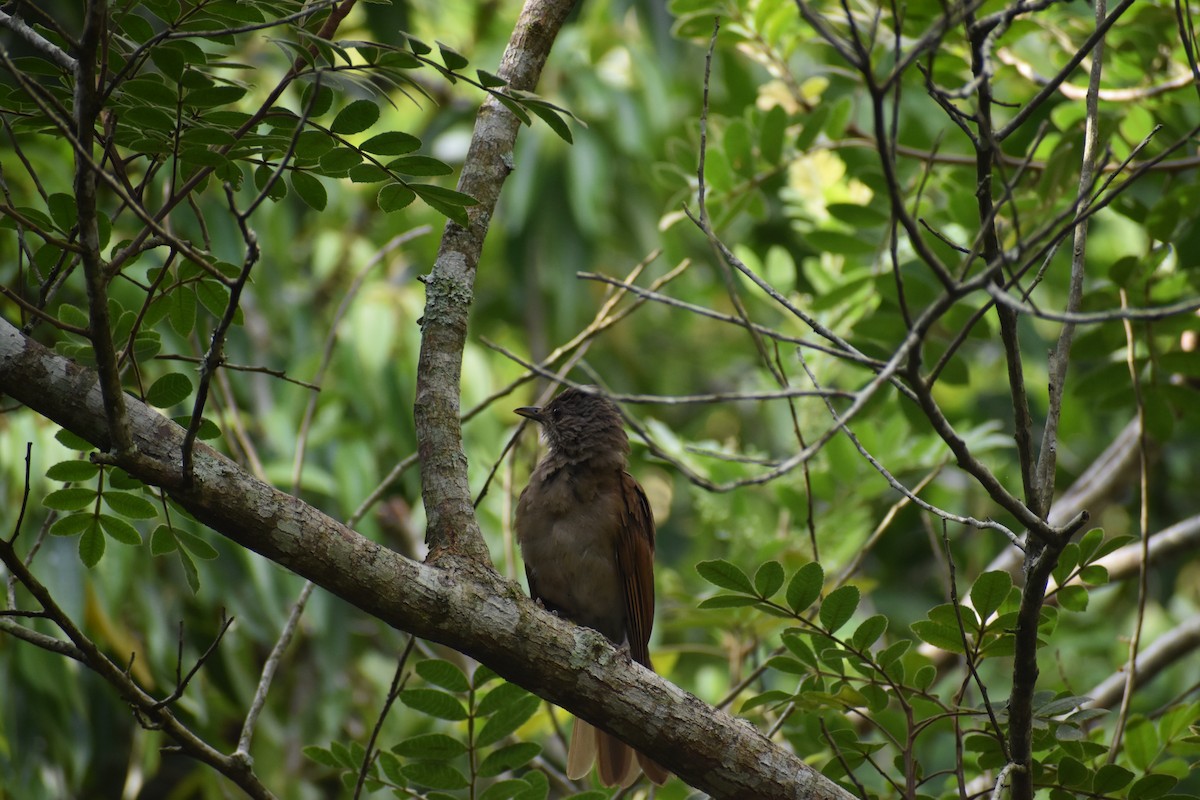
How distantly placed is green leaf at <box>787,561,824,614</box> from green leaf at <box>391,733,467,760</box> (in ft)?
3.39

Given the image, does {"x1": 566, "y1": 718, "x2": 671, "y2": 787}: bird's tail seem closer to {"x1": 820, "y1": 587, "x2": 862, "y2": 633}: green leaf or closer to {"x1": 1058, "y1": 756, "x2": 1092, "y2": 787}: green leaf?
{"x1": 820, "y1": 587, "x2": 862, "y2": 633}: green leaf

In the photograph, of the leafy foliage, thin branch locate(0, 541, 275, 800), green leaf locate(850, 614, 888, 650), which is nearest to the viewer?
thin branch locate(0, 541, 275, 800)

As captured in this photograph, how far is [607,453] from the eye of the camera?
5035mm

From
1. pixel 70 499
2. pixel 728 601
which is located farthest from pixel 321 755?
pixel 728 601

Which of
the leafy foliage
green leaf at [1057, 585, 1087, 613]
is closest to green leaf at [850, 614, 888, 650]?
the leafy foliage

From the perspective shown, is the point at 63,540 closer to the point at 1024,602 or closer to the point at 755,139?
the point at 755,139

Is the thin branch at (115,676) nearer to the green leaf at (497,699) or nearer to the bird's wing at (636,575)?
the green leaf at (497,699)

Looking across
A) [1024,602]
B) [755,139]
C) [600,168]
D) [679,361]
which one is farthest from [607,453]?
[679,361]

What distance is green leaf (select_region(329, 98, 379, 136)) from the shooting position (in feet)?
8.58

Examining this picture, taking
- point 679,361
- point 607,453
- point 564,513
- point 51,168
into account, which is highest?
point 679,361

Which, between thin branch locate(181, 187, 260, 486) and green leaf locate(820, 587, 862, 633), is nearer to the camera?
thin branch locate(181, 187, 260, 486)

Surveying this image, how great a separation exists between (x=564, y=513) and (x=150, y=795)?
4538 millimetres

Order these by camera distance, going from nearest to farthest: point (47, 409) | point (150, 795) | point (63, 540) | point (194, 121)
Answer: point (47, 409), point (194, 121), point (63, 540), point (150, 795)

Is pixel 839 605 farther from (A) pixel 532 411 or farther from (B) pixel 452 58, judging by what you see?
(A) pixel 532 411
